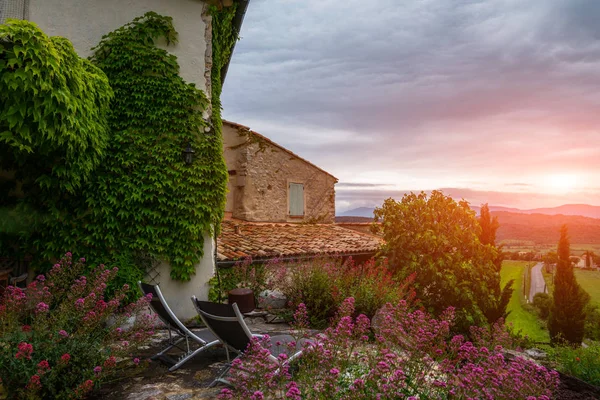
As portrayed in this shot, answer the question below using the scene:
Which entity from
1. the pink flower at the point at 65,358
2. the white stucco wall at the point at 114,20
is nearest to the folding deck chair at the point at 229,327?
the pink flower at the point at 65,358

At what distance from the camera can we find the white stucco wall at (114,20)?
6805 millimetres

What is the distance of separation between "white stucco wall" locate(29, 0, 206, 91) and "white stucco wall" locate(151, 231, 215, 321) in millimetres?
3368

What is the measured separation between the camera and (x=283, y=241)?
457 inches

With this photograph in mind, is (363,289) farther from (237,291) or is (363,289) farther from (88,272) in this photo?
(88,272)

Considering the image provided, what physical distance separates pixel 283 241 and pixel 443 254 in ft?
15.0

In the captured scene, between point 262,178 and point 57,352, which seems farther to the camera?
point 262,178

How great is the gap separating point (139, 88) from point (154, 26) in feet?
4.05

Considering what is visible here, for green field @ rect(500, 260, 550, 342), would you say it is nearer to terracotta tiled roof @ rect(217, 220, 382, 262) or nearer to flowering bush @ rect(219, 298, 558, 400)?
terracotta tiled roof @ rect(217, 220, 382, 262)

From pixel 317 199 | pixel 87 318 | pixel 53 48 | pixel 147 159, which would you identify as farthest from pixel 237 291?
pixel 317 199

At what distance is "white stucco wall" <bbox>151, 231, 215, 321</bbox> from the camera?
7.15 m

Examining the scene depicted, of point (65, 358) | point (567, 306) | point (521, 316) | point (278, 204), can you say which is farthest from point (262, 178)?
point (521, 316)

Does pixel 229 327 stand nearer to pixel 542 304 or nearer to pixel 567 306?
pixel 567 306

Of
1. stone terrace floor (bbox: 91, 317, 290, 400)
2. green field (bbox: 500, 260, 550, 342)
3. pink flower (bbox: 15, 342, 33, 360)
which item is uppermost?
pink flower (bbox: 15, 342, 33, 360)

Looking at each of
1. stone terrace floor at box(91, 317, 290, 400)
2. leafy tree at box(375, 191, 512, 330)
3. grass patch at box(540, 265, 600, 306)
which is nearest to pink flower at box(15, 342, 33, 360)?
stone terrace floor at box(91, 317, 290, 400)
